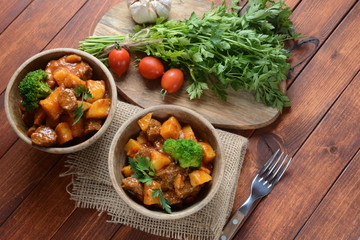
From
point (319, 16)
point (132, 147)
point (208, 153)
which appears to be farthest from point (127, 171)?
point (319, 16)

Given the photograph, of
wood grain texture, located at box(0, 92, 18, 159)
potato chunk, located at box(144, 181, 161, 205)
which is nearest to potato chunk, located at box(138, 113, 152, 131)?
potato chunk, located at box(144, 181, 161, 205)

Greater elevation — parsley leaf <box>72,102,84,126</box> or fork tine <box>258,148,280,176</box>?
fork tine <box>258,148,280,176</box>

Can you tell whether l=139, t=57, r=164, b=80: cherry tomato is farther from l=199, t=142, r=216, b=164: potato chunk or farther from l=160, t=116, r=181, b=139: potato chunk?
l=199, t=142, r=216, b=164: potato chunk

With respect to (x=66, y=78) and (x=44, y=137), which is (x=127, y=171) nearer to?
(x=44, y=137)

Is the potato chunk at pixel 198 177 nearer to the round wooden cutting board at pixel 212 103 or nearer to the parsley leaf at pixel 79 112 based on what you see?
the round wooden cutting board at pixel 212 103

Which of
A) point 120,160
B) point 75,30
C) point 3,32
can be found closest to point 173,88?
point 120,160

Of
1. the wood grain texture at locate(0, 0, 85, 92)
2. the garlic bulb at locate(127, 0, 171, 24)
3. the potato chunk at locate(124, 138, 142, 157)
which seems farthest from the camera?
the wood grain texture at locate(0, 0, 85, 92)
